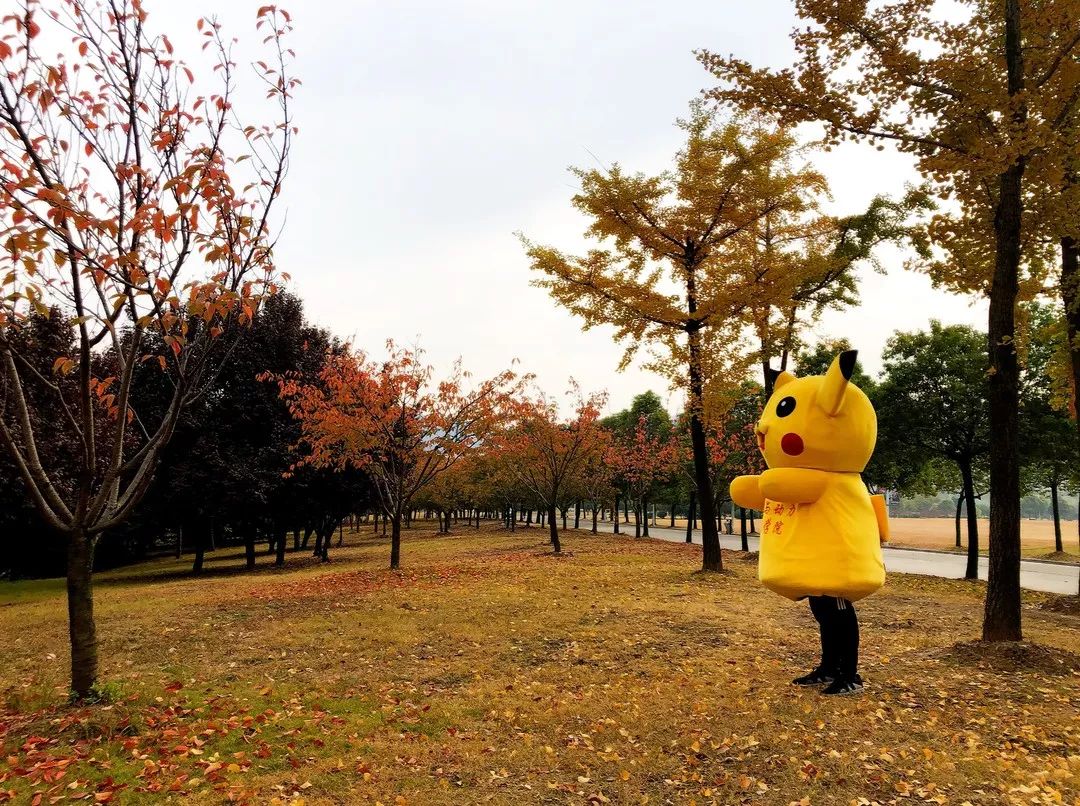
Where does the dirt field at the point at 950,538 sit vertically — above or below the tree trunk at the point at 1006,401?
below

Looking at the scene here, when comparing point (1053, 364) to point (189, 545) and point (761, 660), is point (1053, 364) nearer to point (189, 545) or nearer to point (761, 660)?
point (761, 660)

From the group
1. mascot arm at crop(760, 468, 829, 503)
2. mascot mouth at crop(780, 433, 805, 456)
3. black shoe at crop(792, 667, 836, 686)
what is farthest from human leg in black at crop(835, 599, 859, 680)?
mascot mouth at crop(780, 433, 805, 456)

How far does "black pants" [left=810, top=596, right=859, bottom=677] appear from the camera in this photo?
248 inches

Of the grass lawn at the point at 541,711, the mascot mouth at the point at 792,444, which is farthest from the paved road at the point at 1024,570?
the mascot mouth at the point at 792,444

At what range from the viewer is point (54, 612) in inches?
523

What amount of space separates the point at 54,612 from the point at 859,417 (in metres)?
16.4

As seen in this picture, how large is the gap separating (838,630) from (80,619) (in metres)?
8.06

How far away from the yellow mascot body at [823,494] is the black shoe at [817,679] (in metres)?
1.11

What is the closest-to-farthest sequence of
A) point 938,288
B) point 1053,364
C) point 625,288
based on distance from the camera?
point 938,288 → point 1053,364 → point 625,288

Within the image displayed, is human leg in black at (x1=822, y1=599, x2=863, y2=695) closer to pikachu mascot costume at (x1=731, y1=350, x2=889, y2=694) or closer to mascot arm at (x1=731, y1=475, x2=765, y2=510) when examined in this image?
pikachu mascot costume at (x1=731, y1=350, x2=889, y2=694)

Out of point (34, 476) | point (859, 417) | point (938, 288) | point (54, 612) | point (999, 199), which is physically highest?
point (999, 199)

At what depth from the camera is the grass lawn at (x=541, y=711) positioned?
4.70m

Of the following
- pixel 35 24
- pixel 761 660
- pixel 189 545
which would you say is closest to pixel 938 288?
pixel 761 660

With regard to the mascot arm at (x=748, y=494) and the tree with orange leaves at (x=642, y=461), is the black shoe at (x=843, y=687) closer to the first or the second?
the mascot arm at (x=748, y=494)
